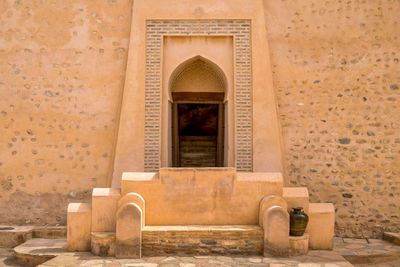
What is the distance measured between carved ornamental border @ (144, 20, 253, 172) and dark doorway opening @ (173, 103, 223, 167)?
236cm

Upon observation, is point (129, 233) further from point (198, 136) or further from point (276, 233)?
point (198, 136)

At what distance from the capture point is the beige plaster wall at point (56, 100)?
26.4ft

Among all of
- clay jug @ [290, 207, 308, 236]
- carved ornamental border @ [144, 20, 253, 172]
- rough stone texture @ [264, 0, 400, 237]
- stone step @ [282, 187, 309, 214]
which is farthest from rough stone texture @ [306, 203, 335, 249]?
carved ornamental border @ [144, 20, 253, 172]

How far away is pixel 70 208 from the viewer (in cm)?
634

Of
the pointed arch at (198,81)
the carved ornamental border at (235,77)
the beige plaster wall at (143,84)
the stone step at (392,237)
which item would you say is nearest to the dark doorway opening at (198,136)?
the pointed arch at (198,81)

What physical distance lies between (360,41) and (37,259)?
8.21 metres

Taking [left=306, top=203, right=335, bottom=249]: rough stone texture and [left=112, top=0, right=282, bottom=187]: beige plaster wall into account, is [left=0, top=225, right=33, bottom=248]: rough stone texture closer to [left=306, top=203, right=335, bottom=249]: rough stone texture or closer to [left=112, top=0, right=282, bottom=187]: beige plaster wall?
[left=112, top=0, right=282, bottom=187]: beige plaster wall

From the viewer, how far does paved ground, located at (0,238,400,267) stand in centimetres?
545

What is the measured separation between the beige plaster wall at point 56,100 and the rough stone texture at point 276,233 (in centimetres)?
397

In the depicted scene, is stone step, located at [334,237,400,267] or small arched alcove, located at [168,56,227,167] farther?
small arched alcove, located at [168,56,227,167]

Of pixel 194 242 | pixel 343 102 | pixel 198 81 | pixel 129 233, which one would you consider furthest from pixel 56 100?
pixel 343 102

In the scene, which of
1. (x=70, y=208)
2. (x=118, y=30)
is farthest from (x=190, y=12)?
(x=70, y=208)

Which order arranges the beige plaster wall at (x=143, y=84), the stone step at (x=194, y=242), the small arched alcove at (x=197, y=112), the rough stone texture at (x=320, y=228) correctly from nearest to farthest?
the stone step at (x=194, y=242)
the rough stone texture at (x=320, y=228)
the beige plaster wall at (x=143, y=84)
the small arched alcove at (x=197, y=112)

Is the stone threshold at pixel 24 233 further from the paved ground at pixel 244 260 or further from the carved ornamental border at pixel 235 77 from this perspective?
the carved ornamental border at pixel 235 77
